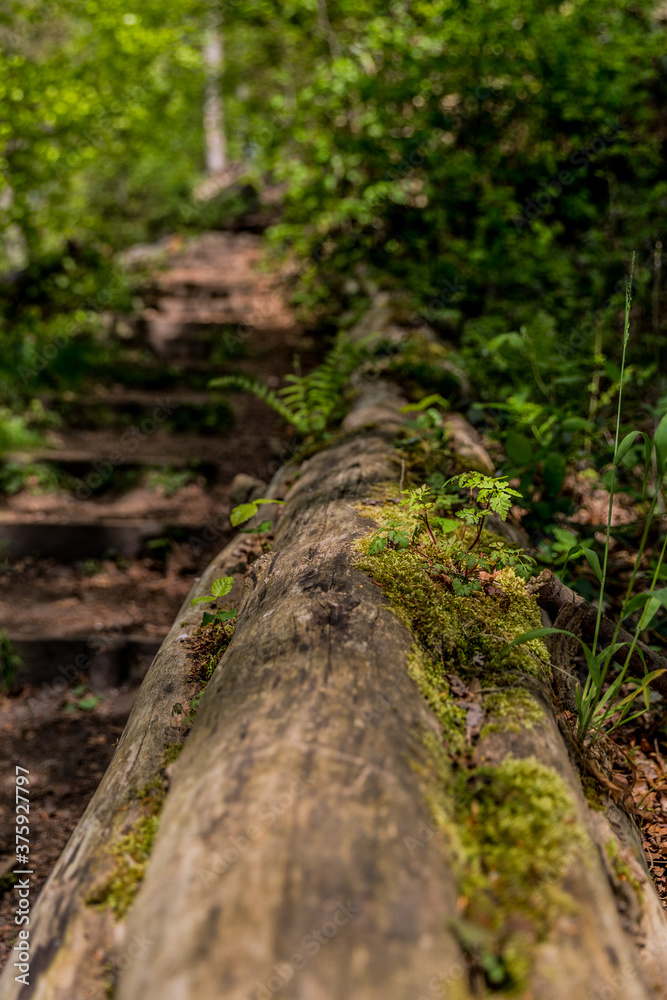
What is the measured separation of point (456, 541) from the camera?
2234mm

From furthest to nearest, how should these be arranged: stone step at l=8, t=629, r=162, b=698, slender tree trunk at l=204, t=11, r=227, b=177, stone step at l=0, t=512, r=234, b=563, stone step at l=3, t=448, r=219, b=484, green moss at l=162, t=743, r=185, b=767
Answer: slender tree trunk at l=204, t=11, r=227, b=177 → stone step at l=3, t=448, r=219, b=484 → stone step at l=0, t=512, r=234, b=563 → stone step at l=8, t=629, r=162, b=698 → green moss at l=162, t=743, r=185, b=767

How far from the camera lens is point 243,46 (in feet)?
34.6

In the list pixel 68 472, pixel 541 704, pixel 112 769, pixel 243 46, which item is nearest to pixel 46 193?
pixel 68 472

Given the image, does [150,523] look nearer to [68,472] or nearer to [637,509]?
[68,472]

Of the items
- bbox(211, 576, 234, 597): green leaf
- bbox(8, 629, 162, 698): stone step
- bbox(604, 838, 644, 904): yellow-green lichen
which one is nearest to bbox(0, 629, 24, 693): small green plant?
bbox(8, 629, 162, 698): stone step

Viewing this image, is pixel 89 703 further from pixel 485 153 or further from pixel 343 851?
pixel 485 153

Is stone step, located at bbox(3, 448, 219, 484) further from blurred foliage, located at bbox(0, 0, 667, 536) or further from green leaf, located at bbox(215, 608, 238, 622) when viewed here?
green leaf, located at bbox(215, 608, 238, 622)

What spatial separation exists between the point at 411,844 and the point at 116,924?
2.26 feet

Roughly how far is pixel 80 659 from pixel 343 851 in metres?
2.79

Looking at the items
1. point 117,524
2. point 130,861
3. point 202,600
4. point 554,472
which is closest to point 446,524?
point 554,472

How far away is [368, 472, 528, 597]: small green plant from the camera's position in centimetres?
210

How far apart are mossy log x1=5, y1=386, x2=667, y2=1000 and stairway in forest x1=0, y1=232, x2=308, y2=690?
1987 millimetres

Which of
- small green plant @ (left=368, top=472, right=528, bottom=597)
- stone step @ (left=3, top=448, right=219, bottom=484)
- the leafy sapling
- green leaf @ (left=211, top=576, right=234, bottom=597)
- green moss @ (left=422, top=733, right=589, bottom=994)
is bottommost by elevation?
stone step @ (left=3, top=448, right=219, bottom=484)

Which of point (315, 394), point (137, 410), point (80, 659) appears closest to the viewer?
point (80, 659)
